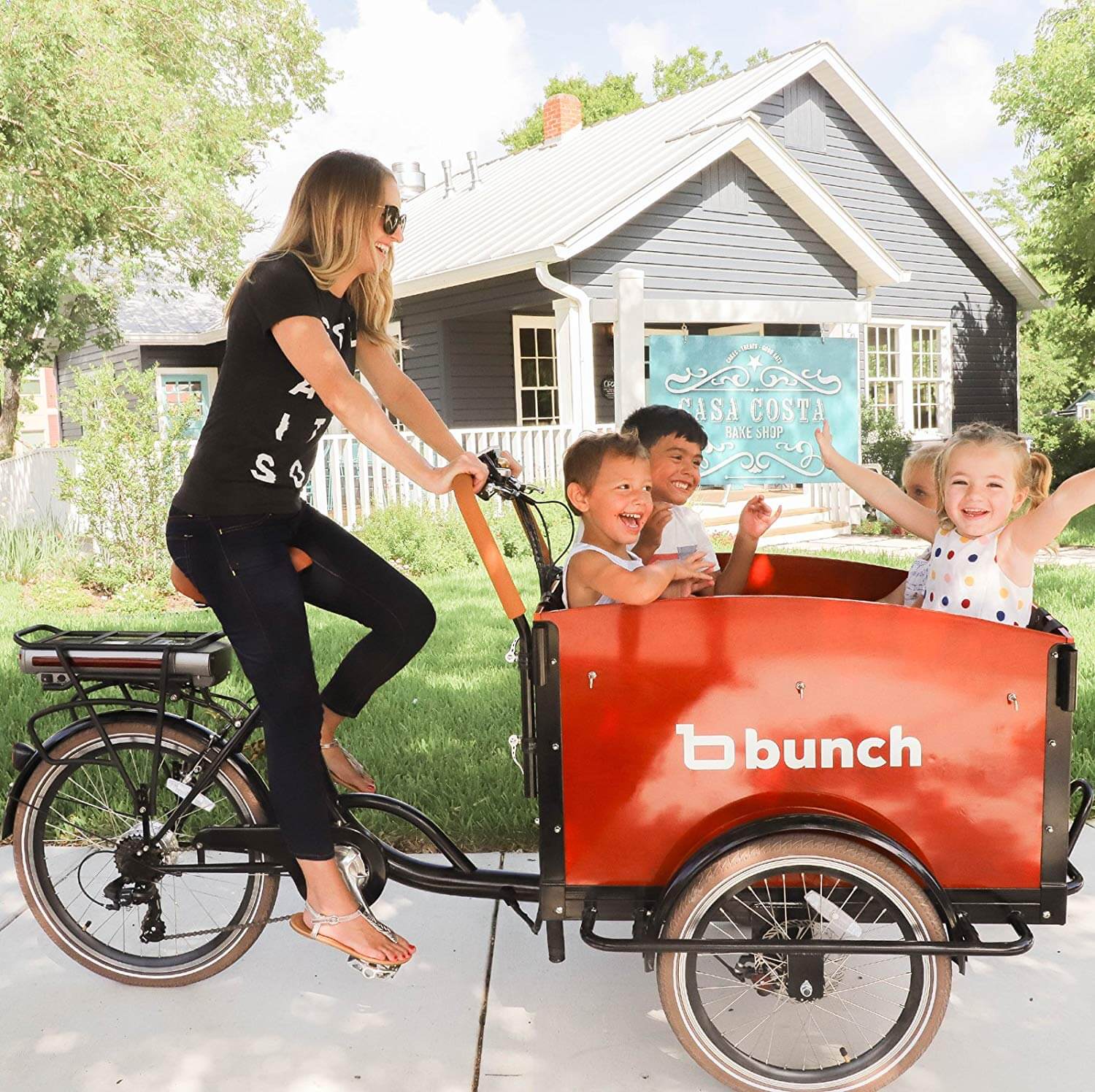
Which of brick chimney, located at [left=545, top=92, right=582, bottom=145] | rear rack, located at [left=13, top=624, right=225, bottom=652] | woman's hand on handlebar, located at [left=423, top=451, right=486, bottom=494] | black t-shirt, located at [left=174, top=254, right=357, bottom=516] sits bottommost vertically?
rear rack, located at [left=13, top=624, right=225, bottom=652]

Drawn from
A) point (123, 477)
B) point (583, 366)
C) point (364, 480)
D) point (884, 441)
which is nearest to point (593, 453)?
point (123, 477)

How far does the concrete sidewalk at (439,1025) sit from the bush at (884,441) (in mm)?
12179

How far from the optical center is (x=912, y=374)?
16.5 meters

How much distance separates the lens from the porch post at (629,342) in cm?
1020

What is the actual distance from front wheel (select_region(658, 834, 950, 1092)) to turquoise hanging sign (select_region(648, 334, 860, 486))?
627cm

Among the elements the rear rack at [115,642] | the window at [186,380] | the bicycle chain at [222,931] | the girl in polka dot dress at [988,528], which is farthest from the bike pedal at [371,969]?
the window at [186,380]

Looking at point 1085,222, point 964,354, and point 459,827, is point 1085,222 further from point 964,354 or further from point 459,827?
point 459,827

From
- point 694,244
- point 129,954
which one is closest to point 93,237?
point 694,244

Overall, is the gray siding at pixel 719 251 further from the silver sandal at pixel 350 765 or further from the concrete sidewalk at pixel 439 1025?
the concrete sidewalk at pixel 439 1025

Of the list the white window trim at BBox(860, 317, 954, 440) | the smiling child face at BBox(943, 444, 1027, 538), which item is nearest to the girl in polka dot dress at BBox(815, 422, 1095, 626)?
the smiling child face at BBox(943, 444, 1027, 538)

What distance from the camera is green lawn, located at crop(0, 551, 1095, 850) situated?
3.78 m

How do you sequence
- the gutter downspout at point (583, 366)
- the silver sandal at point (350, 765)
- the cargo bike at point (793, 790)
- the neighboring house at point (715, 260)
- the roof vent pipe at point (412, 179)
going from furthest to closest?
the roof vent pipe at point (412, 179) → the neighboring house at point (715, 260) → the gutter downspout at point (583, 366) → the silver sandal at point (350, 765) → the cargo bike at point (793, 790)

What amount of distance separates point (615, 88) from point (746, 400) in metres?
36.0

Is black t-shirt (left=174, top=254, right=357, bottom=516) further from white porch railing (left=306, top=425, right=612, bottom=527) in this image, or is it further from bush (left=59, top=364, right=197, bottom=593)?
white porch railing (left=306, top=425, right=612, bottom=527)
